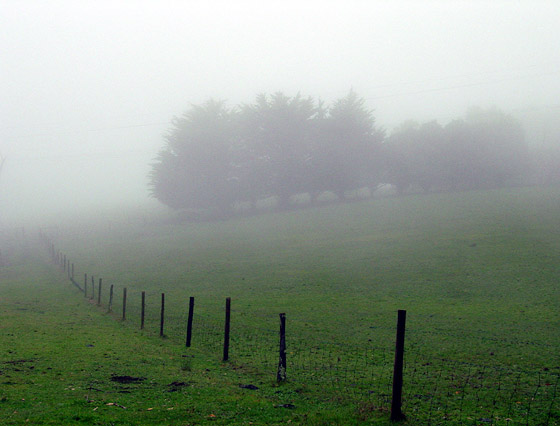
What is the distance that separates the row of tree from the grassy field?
27.2 m

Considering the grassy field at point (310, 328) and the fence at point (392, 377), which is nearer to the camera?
the fence at point (392, 377)

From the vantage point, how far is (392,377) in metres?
13.0

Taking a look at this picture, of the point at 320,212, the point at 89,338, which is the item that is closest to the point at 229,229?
the point at 320,212

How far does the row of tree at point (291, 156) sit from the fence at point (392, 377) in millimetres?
61957

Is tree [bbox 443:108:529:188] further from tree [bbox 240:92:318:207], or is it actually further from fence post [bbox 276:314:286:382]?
fence post [bbox 276:314:286:382]

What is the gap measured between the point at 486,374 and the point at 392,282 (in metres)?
18.4

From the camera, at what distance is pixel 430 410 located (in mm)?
9719

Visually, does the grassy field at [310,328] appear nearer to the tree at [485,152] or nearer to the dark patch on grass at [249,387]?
the dark patch on grass at [249,387]

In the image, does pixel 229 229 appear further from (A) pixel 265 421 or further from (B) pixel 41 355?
(A) pixel 265 421

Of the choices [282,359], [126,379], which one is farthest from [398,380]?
[126,379]

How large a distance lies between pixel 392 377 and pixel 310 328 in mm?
8357

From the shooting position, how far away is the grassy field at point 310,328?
10047mm

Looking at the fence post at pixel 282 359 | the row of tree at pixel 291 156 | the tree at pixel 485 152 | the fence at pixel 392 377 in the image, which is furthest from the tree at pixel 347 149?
the fence post at pixel 282 359

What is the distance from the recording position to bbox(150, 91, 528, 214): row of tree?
269ft
